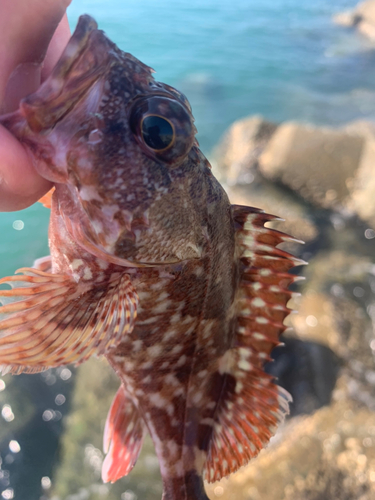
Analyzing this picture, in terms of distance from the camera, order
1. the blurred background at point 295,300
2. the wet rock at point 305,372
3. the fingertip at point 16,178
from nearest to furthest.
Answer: the fingertip at point 16,178
the blurred background at point 295,300
the wet rock at point 305,372

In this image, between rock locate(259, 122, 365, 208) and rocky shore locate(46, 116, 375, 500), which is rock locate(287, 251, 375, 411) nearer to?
rocky shore locate(46, 116, 375, 500)

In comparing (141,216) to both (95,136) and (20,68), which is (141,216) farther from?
(20,68)

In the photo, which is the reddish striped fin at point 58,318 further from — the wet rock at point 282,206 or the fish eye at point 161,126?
the wet rock at point 282,206

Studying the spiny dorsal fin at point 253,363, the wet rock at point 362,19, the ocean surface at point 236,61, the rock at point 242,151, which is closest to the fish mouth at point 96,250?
the spiny dorsal fin at point 253,363

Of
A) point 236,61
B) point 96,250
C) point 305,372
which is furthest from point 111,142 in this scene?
point 236,61

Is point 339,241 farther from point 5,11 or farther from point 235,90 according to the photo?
point 235,90
